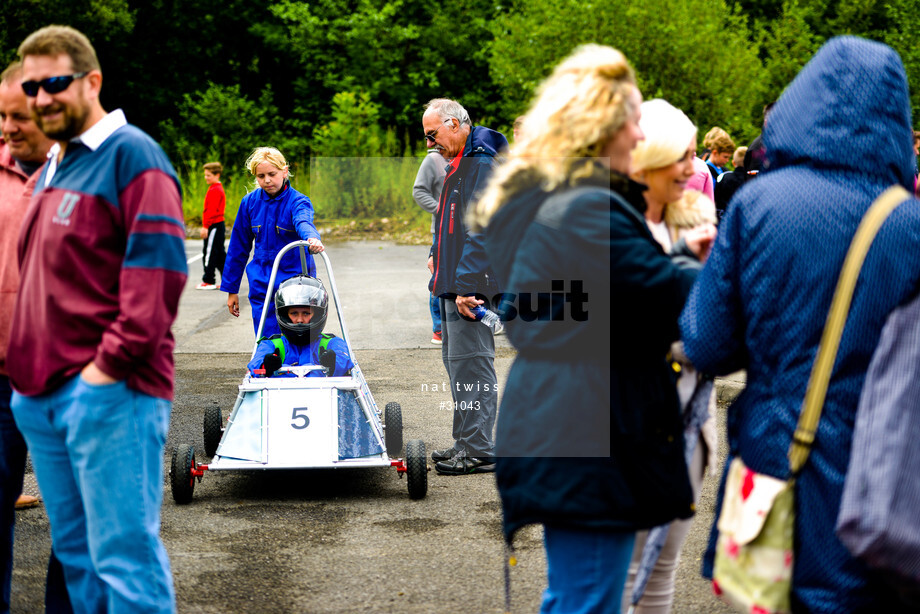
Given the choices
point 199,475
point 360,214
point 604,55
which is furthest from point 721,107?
point 604,55

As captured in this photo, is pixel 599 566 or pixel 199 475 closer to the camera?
pixel 599 566

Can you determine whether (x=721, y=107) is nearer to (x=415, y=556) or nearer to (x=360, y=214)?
(x=360, y=214)

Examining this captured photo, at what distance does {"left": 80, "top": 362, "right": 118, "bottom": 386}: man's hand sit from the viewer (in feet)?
8.99

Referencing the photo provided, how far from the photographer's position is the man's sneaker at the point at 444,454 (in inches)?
244

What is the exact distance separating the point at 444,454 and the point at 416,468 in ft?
2.71

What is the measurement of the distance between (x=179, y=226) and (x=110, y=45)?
34782 mm

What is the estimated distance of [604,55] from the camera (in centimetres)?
245

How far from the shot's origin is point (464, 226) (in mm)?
5797

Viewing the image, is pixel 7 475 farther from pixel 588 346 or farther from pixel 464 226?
pixel 464 226

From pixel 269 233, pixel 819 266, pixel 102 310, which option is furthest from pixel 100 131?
pixel 269 233

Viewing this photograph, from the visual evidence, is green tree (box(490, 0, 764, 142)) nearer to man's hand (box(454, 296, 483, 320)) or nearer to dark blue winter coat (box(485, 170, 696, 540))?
man's hand (box(454, 296, 483, 320))

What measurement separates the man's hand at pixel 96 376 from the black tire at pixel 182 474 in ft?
8.85

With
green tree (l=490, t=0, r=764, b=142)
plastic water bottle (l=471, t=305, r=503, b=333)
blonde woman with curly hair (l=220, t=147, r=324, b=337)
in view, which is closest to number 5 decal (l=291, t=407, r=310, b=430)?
plastic water bottle (l=471, t=305, r=503, b=333)

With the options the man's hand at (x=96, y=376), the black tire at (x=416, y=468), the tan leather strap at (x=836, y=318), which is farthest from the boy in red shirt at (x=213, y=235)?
the tan leather strap at (x=836, y=318)
